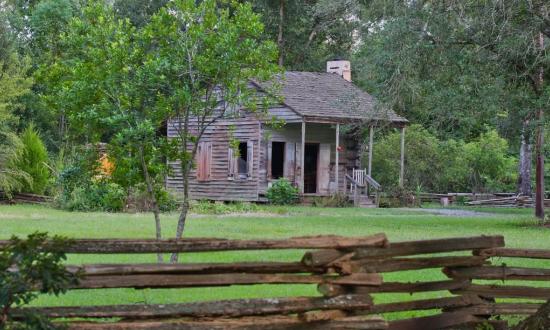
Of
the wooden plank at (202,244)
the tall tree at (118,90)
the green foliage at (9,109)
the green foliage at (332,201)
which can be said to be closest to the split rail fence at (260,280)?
the wooden plank at (202,244)

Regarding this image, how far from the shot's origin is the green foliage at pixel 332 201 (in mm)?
30641

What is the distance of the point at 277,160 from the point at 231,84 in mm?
21324

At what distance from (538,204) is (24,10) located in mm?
33743

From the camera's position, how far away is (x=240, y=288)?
1025 cm

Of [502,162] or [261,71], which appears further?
[502,162]

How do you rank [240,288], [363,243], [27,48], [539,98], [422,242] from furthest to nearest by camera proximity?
[27,48] < [539,98] < [240,288] < [422,242] < [363,243]

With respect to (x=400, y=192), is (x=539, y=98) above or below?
above

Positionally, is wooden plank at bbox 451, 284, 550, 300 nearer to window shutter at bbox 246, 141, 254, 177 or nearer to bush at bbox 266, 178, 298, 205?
bush at bbox 266, 178, 298, 205

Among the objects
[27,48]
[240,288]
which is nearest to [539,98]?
[240,288]

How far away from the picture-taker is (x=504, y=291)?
805 centimetres

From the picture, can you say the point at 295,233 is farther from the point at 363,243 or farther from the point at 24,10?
the point at 24,10

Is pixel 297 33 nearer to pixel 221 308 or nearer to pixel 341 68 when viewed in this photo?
pixel 341 68

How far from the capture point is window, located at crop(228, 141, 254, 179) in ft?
104

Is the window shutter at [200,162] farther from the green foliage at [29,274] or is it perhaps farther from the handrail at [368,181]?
the green foliage at [29,274]
